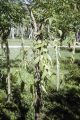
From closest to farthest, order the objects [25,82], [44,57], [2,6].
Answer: [44,57] < [25,82] < [2,6]

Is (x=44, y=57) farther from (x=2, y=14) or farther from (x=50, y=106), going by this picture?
(x=50, y=106)

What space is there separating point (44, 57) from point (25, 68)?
111cm

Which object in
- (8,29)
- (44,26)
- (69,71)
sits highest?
(44,26)

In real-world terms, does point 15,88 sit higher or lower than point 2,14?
lower

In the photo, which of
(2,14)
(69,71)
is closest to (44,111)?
(2,14)

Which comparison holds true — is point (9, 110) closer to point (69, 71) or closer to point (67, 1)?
point (67, 1)

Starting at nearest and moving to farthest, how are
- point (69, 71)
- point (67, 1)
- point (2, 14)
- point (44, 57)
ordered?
point (44, 57) < point (67, 1) < point (2, 14) < point (69, 71)

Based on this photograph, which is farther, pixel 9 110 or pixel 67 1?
pixel 9 110

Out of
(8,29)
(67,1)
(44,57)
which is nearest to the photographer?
(44,57)

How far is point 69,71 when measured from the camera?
2895 centimetres

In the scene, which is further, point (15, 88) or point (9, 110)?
point (15, 88)

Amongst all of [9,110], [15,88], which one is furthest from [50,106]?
[15,88]

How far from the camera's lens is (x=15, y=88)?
21062 millimetres

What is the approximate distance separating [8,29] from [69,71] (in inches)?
540
